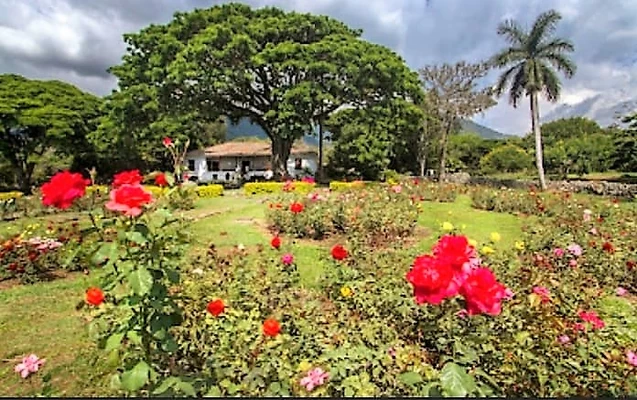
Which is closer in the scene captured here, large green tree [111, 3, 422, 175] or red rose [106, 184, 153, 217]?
red rose [106, 184, 153, 217]

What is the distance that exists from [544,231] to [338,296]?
4.40m

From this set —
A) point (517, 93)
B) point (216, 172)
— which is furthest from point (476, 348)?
point (216, 172)

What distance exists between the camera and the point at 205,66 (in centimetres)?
2062

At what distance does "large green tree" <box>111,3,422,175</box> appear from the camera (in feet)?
67.5

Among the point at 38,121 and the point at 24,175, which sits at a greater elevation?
the point at 38,121

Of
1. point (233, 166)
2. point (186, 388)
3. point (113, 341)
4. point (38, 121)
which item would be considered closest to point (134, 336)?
point (113, 341)

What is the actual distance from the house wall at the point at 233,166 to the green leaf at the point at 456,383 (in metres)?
34.3

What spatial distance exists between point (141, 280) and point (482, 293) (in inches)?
48.3

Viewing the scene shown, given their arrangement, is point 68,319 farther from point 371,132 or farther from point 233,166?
point 233,166

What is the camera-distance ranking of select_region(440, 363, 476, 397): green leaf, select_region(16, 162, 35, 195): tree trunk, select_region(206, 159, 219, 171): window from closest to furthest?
select_region(440, 363, 476, 397): green leaf, select_region(16, 162, 35, 195): tree trunk, select_region(206, 159, 219, 171): window

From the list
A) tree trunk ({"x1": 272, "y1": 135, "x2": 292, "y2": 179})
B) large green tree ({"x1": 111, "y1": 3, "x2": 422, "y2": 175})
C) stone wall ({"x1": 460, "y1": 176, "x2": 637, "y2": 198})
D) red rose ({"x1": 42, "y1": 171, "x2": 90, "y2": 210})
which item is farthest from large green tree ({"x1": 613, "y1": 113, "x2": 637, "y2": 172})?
red rose ({"x1": 42, "y1": 171, "x2": 90, "y2": 210})

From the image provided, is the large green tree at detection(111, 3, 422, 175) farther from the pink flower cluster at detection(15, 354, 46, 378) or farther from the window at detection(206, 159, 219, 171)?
the pink flower cluster at detection(15, 354, 46, 378)

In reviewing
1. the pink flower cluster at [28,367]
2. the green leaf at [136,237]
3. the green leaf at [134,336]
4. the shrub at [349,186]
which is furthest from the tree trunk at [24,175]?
the green leaf at [136,237]

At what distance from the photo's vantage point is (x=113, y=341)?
1835 mm
